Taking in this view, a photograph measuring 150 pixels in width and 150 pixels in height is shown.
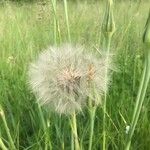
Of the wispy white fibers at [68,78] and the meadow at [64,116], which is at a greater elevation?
the wispy white fibers at [68,78]

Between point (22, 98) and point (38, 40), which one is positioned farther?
point (38, 40)

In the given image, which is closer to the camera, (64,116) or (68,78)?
(68,78)

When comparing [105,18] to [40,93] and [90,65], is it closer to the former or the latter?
[90,65]

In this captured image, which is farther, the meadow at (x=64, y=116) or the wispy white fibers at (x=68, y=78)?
the meadow at (x=64, y=116)

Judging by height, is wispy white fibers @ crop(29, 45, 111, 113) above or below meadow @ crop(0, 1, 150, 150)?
above

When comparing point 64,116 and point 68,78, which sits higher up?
point 68,78

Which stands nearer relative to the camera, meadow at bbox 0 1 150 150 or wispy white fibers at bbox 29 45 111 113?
wispy white fibers at bbox 29 45 111 113

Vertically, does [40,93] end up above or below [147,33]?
below

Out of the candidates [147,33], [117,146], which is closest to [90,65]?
[147,33]
